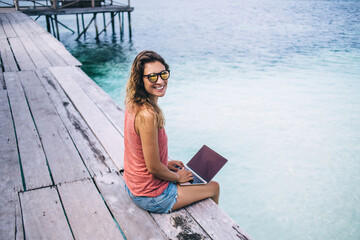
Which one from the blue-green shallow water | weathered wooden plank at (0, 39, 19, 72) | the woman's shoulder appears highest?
the woman's shoulder

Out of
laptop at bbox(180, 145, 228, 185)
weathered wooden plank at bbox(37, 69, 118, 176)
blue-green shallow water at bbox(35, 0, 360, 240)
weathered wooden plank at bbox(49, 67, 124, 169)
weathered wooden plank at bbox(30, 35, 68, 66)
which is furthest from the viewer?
weathered wooden plank at bbox(30, 35, 68, 66)

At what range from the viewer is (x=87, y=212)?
203cm

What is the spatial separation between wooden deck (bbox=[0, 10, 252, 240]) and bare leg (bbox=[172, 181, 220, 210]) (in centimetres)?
5

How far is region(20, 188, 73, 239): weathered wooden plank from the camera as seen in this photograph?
1834 millimetres

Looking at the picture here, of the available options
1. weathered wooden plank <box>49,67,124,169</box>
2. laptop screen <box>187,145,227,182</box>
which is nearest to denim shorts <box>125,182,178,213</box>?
laptop screen <box>187,145,227,182</box>

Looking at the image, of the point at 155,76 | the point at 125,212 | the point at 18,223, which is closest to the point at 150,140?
the point at 155,76

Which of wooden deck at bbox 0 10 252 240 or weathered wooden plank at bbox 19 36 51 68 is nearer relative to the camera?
wooden deck at bbox 0 10 252 240

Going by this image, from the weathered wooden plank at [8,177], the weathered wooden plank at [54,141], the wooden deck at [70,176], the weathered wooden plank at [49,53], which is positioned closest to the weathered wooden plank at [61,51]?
the weathered wooden plank at [49,53]

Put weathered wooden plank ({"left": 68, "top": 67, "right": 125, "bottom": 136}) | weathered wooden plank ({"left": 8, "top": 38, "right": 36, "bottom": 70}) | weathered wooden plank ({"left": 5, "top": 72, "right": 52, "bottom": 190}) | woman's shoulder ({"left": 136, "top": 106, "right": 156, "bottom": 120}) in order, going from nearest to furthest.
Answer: woman's shoulder ({"left": 136, "top": 106, "right": 156, "bottom": 120}) → weathered wooden plank ({"left": 5, "top": 72, "right": 52, "bottom": 190}) → weathered wooden plank ({"left": 68, "top": 67, "right": 125, "bottom": 136}) → weathered wooden plank ({"left": 8, "top": 38, "right": 36, "bottom": 70})

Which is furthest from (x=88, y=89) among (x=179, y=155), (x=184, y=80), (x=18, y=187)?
(x=184, y=80)

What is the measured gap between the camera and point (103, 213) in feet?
6.66

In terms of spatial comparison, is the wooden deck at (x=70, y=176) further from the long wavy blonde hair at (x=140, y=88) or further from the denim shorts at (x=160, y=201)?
the long wavy blonde hair at (x=140, y=88)

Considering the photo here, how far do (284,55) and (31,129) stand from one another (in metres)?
14.9

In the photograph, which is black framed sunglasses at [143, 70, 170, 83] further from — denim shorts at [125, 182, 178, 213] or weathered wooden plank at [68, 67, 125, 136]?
weathered wooden plank at [68, 67, 125, 136]
